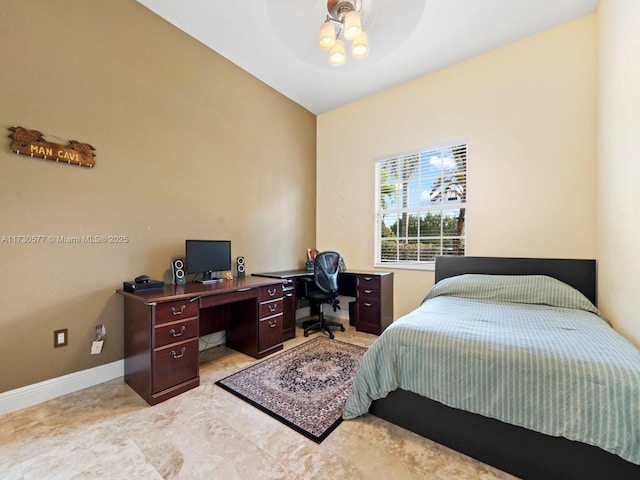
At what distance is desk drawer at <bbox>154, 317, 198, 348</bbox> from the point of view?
1942mm

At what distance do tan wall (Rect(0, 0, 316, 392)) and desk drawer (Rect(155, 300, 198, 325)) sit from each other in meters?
0.68

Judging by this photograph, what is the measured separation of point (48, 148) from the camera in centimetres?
197

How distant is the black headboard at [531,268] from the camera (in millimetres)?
2527

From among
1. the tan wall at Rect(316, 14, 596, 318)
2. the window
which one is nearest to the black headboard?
the tan wall at Rect(316, 14, 596, 318)

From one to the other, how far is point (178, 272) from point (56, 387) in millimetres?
1124

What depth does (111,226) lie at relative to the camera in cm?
227

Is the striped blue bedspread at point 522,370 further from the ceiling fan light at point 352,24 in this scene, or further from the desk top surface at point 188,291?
the ceiling fan light at point 352,24

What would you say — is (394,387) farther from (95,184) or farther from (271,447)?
(95,184)

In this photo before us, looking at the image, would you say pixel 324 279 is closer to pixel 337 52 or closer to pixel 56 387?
pixel 337 52

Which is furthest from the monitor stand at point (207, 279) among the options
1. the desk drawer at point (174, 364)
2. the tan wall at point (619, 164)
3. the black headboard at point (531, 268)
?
the tan wall at point (619, 164)

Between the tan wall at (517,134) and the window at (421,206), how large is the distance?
0.46 ft

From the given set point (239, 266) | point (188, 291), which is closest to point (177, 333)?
point (188, 291)

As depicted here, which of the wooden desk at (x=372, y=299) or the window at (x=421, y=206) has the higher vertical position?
the window at (x=421, y=206)

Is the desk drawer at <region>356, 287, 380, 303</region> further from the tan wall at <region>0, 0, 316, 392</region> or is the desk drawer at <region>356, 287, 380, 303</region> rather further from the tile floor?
the tile floor
